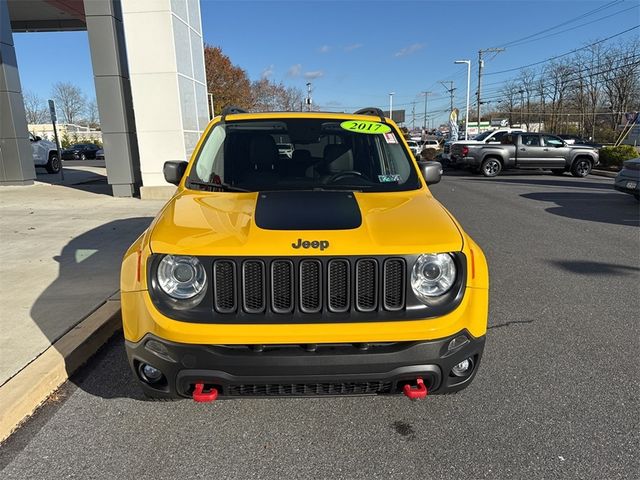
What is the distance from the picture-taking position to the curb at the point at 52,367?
2758mm

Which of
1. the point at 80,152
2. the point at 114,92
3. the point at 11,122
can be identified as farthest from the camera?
the point at 80,152

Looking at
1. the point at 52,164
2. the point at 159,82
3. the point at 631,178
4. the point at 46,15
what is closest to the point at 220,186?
the point at 159,82

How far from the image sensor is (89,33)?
11609 mm

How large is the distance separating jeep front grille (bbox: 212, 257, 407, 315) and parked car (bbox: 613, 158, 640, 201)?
1091cm

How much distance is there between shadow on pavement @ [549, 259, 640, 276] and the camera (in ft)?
19.2

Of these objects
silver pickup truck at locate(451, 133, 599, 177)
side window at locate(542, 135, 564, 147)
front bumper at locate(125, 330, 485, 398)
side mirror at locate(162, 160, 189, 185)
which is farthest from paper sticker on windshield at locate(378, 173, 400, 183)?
side window at locate(542, 135, 564, 147)

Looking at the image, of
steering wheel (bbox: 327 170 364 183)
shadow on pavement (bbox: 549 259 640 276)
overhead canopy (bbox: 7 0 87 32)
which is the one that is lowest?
shadow on pavement (bbox: 549 259 640 276)

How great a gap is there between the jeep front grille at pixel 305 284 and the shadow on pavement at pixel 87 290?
1.37 meters

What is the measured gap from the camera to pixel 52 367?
3178mm

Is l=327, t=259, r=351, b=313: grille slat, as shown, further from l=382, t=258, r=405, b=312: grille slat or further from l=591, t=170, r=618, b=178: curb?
l=591, t=170, r=618, b=178: curb

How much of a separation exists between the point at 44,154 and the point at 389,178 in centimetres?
2205

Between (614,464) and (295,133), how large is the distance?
9.87 feet

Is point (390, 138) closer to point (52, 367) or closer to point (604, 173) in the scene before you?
point (52, 367)

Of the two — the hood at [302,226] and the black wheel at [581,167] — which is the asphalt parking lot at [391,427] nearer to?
the hood at [302,226]
